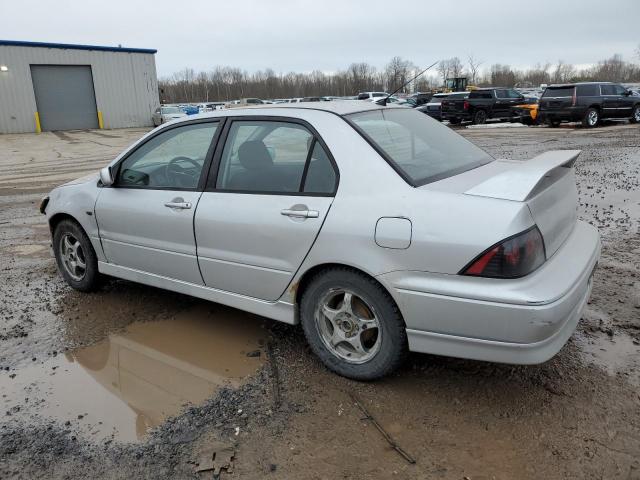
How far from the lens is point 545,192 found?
9.35 ft

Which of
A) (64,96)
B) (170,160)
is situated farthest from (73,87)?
(170,160)

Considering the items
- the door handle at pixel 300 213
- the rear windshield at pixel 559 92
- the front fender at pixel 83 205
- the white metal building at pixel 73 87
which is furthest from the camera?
the white metal building at pixel 73 87

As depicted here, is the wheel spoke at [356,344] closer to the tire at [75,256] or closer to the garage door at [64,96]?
the tire at [75,256]

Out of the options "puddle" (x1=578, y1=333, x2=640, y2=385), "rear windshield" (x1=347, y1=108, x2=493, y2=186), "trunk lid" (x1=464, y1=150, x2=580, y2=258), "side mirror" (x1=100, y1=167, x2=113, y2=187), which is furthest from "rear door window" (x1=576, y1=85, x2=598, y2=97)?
"side mirror" (x1=100, y1=167, x2=113, y2=187)

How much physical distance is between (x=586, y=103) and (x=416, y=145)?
67.7 feet

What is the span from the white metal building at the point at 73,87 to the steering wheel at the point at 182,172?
28972 millimetres

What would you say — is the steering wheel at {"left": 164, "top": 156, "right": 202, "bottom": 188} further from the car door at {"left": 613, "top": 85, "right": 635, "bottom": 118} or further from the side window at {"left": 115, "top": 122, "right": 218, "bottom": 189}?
the car door at {"left": 613, "top": 85, "right": 635, "bottom": 118}

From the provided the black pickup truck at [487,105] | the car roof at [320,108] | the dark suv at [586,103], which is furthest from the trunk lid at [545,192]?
the black pickup truck at [487,105]

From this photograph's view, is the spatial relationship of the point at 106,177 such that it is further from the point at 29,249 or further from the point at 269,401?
the point at 29,249

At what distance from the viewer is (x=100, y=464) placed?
258cm

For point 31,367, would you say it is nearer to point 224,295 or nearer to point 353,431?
point 224,295

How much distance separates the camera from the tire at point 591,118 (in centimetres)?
2097

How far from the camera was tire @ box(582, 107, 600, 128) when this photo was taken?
2097cm

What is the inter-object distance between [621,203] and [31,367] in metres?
7.57
